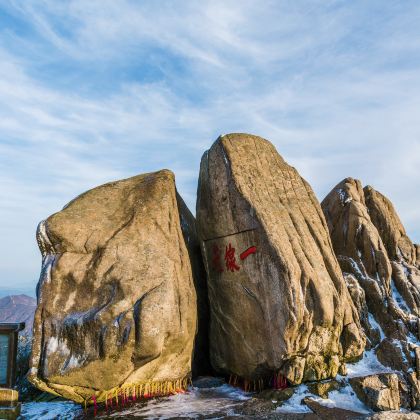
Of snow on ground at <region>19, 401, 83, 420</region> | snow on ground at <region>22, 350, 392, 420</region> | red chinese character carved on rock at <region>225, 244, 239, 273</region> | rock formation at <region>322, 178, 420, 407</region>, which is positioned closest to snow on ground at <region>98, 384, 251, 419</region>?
snow on ground at <region>22, 350, 392, 420</region>

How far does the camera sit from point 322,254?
55.2 feet

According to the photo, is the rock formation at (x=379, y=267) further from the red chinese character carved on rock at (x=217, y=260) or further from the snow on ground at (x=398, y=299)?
the red chinese character carved on rock at (x=217, y=260)

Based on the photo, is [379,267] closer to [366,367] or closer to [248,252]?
[366,367]

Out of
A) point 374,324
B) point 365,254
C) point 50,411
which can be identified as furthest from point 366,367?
point 50,411

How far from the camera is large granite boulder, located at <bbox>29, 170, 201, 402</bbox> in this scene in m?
12.7

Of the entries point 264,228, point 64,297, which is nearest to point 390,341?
point 264,228

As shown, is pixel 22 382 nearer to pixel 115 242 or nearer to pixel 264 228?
pixel 115 242

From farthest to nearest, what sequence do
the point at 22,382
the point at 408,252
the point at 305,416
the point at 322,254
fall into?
the point at 408,252
the point at 22,382
the point at 322,254
the point at 305,416

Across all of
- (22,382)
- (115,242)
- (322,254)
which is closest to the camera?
(115,242)

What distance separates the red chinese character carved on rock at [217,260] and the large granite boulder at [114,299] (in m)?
1.34

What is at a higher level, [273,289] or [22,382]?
[273,289]

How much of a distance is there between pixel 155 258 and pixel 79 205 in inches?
129

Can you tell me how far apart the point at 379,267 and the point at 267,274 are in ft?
28.6

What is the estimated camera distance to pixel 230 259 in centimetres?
1631
